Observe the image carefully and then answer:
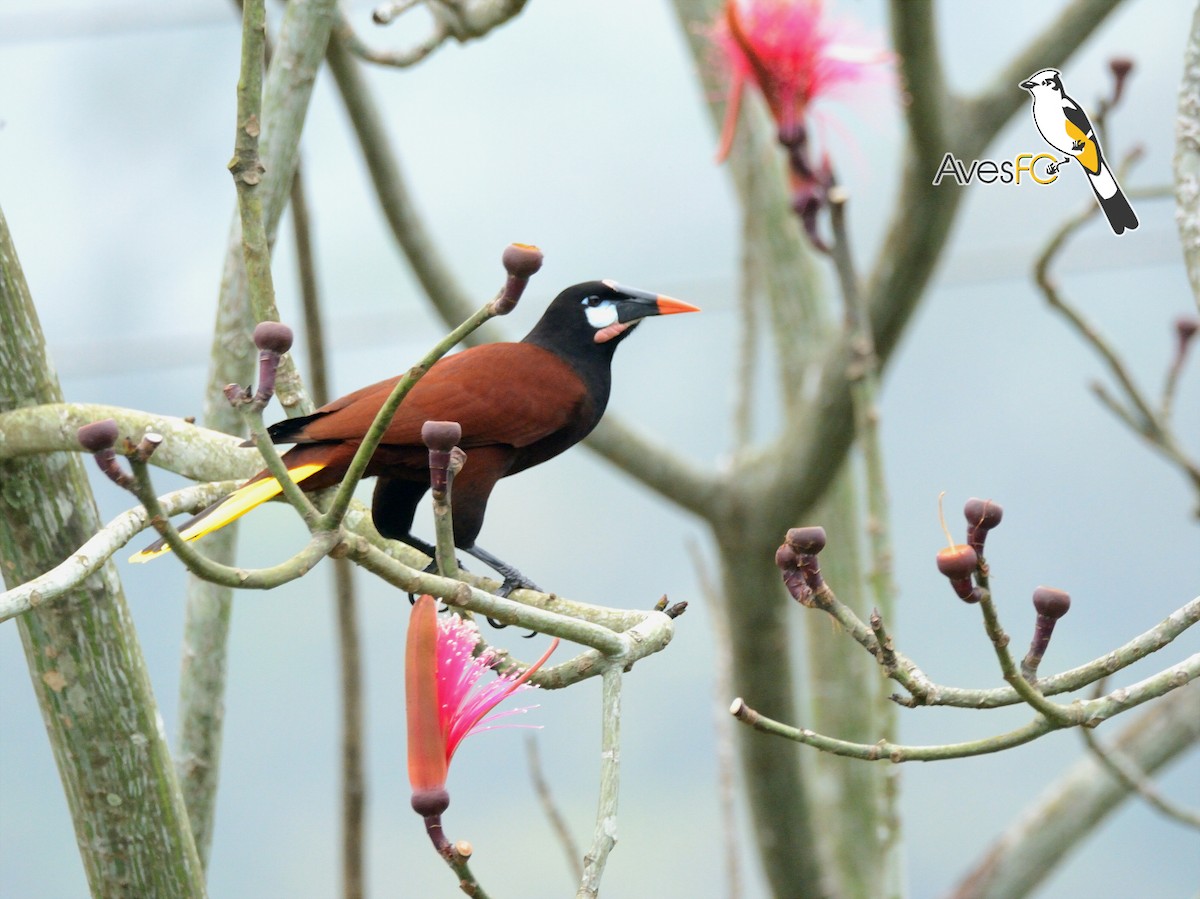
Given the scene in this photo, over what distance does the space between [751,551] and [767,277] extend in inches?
21.6

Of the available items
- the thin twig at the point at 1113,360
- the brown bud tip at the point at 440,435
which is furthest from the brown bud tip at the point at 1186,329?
the brown bud tip at the point at 440,435

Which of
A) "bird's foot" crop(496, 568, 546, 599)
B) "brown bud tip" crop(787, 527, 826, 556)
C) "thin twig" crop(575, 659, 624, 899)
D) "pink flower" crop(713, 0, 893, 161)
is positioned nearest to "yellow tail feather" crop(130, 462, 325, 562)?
"bird's foot" crop(496, 568, 546, 599)

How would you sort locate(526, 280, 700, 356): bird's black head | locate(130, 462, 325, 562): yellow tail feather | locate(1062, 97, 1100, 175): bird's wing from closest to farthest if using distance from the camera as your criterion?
locate(130, 462, 325, 562): yellow tail feather, locate(526, 280, 700, 356): bird's black head, locate(1062, 97, 1100, 175): bird's wing

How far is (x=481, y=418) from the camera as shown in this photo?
4.46ft

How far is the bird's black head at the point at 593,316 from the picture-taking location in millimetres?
1545

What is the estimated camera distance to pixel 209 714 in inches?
61.6

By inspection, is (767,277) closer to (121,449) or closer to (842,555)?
(842,555)

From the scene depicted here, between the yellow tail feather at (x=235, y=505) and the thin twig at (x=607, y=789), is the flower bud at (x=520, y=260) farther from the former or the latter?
the yellow tail feather at (x=235, y=505)

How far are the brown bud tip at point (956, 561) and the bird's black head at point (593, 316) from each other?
0.77m

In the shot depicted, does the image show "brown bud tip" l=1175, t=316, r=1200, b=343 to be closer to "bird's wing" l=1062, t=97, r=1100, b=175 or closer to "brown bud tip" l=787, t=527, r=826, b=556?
"bird's wing" l=1062, t=97, r=1100, b=175

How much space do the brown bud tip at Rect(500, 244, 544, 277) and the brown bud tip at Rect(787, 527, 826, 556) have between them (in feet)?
0.76

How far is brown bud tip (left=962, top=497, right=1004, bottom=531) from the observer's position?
2.65 feet

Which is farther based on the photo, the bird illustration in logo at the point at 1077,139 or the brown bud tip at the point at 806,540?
the bird illustration in logo at the point at 1077,139

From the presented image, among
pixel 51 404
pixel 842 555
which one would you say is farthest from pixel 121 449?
pixel 842 555
